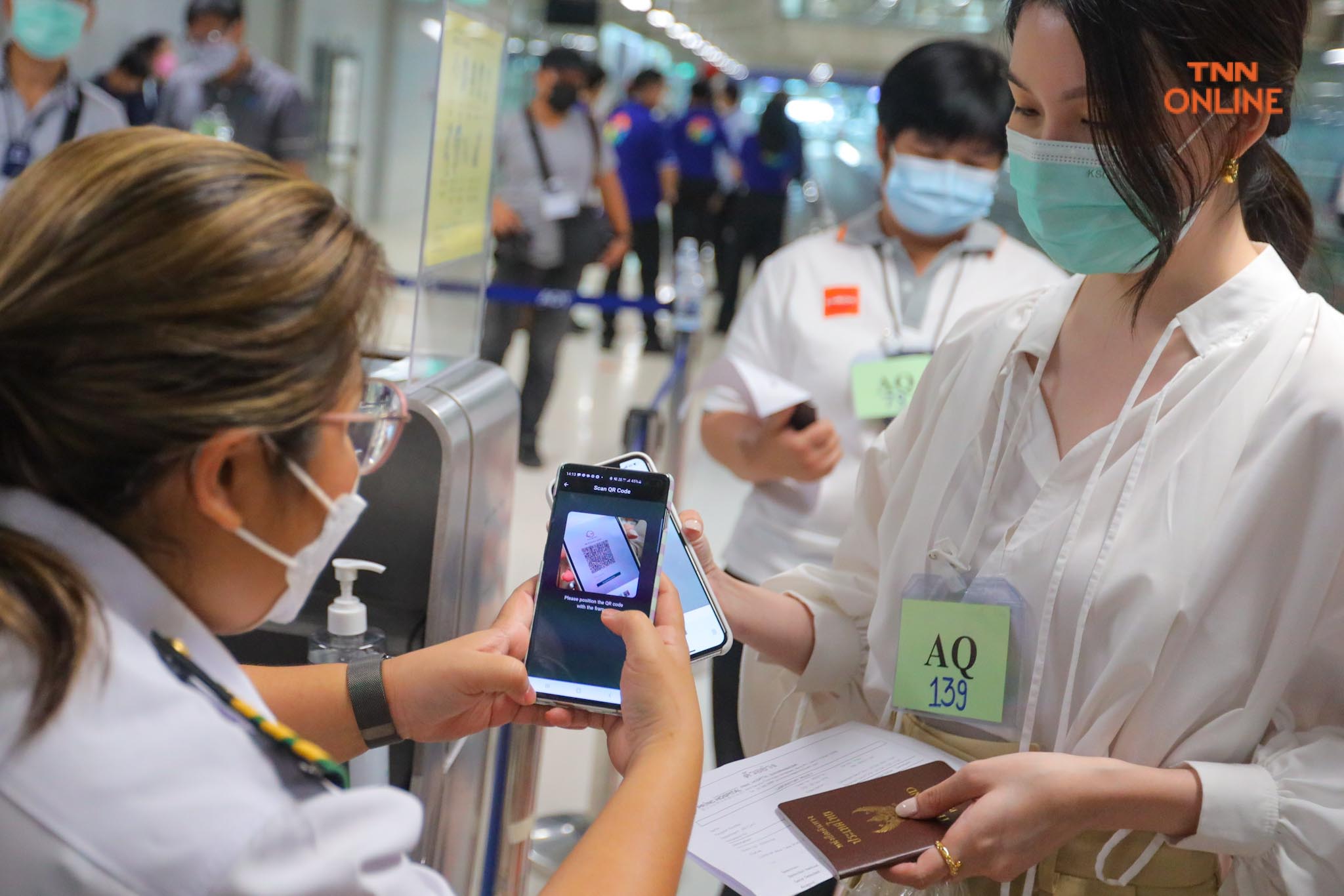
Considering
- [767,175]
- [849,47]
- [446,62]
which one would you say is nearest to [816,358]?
[446,62]

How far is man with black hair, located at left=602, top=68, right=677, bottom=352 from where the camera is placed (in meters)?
7.75

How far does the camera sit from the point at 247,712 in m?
0.74

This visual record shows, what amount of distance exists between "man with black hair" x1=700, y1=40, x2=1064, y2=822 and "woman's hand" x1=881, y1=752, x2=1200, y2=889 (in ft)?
2.75

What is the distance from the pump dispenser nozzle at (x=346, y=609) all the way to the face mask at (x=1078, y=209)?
0.85m

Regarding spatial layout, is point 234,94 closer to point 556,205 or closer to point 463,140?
point 556,205

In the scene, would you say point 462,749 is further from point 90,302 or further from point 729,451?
point 90,302

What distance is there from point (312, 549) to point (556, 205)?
4679 millimetres

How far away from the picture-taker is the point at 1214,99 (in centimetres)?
107

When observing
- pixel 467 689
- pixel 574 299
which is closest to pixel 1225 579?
pixel 467 689

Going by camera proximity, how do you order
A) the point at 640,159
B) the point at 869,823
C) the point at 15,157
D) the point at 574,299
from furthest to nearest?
1. the point at 640,159
2. the point at 574,299
3. the point at 15,157
4. the point at 869,823

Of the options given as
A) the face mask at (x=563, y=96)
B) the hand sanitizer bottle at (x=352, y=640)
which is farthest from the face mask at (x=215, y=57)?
the hand sanitizer bottle at (x=352, y=640)

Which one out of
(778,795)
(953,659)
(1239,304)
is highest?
(1239,304)

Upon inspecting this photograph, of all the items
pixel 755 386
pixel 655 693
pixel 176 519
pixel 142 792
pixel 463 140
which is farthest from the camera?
pixel 755 386

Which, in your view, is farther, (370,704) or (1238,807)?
(370,704)
